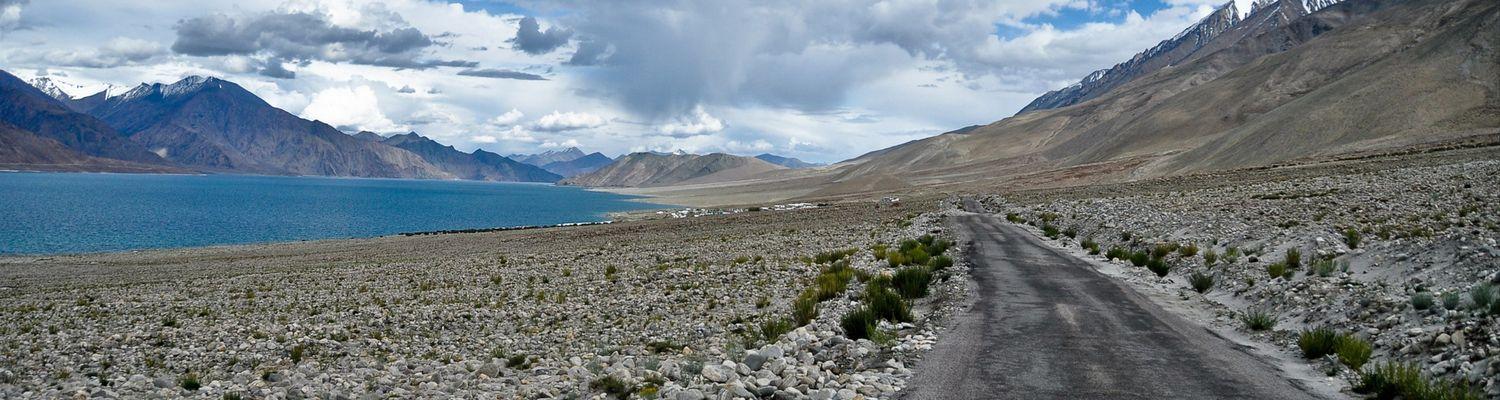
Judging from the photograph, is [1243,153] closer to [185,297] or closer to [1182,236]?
[1182,236]

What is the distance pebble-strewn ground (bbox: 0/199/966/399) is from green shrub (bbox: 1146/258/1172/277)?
6.04 m

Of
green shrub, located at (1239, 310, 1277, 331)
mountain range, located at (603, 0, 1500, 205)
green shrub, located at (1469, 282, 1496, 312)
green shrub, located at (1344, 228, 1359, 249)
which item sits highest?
mountain range, located at (603, 0, 1500, 205)

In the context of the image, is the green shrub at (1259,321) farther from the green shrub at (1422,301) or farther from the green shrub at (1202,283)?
the green shrub at (1202,283)

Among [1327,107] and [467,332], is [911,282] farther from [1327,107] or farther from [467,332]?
[1327,107]

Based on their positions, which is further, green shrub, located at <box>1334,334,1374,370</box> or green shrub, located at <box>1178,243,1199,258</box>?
green shrub, located at <box>1178,243,1199,258</box>

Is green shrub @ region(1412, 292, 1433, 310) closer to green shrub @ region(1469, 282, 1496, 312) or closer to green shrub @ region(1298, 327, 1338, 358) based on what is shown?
green shrub @ region(1469, 282, 1496, 312)

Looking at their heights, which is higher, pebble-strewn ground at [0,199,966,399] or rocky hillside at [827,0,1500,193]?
rocky hillside at [827,0,1500,193]

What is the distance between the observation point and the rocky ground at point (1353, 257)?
1041cm

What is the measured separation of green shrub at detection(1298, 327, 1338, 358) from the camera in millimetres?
10953

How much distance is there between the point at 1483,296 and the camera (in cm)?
1077

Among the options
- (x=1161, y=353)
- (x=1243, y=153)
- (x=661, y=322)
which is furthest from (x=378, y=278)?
(x=1243, y=153)

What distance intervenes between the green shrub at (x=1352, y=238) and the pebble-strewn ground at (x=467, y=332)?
30.2 ft

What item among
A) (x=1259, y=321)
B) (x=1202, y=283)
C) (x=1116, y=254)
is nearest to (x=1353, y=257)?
(x=1202, y=283)

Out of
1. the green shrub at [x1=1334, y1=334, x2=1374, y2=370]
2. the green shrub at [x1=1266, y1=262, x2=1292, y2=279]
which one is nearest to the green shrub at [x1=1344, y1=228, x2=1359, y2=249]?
the green shrub at [x1=1266, y1=262, x2=1292, y2=279]
